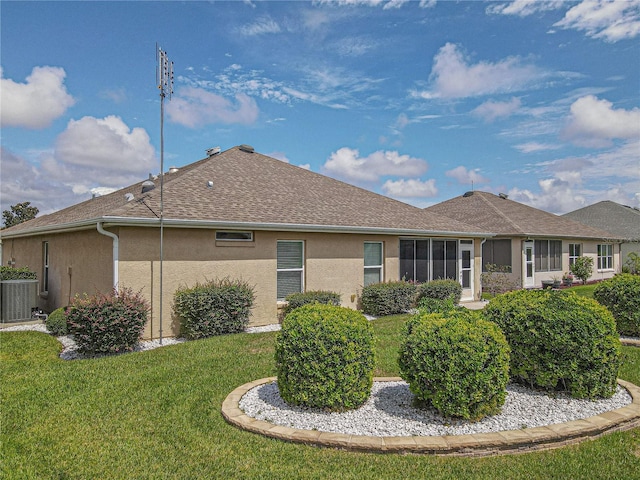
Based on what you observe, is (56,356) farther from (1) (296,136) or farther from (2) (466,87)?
(2) (466,87)

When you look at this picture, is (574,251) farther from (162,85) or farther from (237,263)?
(162,85)

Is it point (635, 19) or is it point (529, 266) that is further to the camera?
point (529, 266)

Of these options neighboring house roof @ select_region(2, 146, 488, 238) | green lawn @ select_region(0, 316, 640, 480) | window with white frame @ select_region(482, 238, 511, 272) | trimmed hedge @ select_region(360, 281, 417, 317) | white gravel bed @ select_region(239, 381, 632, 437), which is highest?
neighboring house roof @ select_region(2, 146, 488, 238)

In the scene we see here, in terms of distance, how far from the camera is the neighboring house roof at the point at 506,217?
71.4ft

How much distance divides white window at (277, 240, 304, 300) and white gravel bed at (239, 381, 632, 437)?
6063mm

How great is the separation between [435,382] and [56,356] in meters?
7.64

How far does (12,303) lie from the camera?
11836 mm

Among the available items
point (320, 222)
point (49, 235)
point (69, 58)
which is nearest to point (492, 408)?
point (320, 222)

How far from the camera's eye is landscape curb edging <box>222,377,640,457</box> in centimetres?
399

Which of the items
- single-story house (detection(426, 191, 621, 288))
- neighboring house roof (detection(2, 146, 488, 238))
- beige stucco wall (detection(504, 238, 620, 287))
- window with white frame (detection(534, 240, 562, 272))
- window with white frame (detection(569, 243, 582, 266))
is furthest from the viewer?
window with white frame (detection(569, 243, 582, 266))

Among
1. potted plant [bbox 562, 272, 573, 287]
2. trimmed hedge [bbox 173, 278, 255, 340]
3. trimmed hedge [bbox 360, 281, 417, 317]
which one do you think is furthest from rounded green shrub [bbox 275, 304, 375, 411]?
potted plant [bbox 562, 272, 573, 287]

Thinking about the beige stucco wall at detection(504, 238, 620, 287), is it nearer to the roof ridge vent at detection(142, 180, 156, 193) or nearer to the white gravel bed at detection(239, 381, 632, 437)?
the white gravel bed at detection(239, 381, 632, 437)

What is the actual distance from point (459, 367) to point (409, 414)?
96cm

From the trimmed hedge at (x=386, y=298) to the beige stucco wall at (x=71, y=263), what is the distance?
728 centimetres
